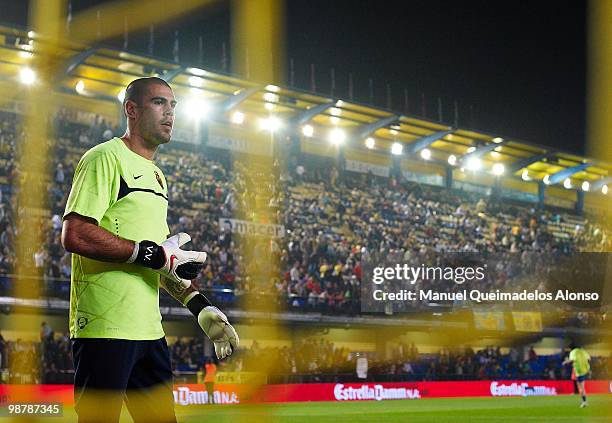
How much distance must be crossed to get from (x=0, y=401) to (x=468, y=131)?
28841 millimetres

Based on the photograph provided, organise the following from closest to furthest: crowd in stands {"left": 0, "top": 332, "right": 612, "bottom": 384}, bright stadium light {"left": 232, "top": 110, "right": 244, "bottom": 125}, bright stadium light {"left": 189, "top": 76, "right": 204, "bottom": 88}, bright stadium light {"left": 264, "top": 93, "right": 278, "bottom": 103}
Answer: crowd in stands {"left": 0, "top": 332, "right": 612, "bottom": 384}
bright stadium light {"left": 189, "top": 76, "right": 204, "bottom": 88}
bright stadium light {"left": 264, "top": 93, "right": 278, "bottom": 103}
bright stadium light {"left": 232, "top": 110, "right": 244, "bottom": 125}

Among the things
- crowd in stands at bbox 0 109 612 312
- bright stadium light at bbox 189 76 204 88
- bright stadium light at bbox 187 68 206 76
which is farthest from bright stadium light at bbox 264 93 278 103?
bright stadium light at bbox 187 68 206 76

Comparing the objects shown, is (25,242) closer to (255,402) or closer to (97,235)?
(255,402)

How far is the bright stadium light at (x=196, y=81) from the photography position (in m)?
32.7

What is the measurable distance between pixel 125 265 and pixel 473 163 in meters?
A: 42.5

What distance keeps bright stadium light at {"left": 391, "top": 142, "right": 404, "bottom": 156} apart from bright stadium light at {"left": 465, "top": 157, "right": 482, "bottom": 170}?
407cm

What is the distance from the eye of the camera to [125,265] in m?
3.43

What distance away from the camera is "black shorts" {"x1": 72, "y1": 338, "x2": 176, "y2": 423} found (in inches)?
132

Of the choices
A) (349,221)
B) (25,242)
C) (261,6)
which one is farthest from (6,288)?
(261,6)

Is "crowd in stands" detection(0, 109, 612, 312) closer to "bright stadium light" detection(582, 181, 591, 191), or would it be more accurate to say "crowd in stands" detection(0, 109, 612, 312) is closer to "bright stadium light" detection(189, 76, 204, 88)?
"bright stadium light" detection(189, 76, 204, 88)

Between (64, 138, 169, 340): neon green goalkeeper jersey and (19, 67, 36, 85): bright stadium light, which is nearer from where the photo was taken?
(64, 138, 169, 340): neon green goalkeeper jersey

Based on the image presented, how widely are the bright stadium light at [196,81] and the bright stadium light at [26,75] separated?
218 inches

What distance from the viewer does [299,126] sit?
38.3 metres

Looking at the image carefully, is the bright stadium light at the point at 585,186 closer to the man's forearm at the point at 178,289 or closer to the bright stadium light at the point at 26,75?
the bright stadium light at the point at 26,75
